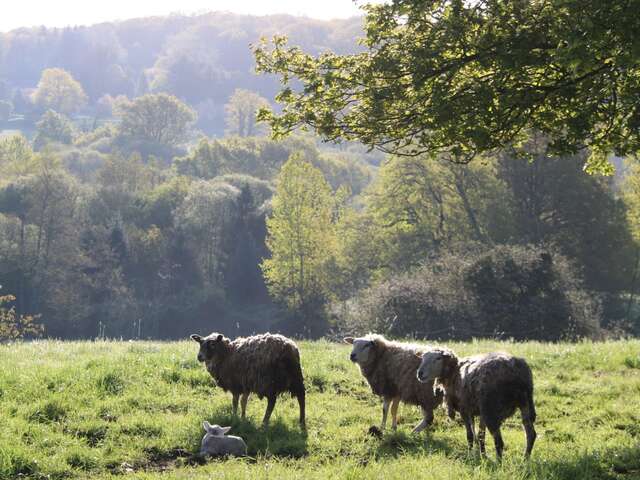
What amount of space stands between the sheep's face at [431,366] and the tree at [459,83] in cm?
367

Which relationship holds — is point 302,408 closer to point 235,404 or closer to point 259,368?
point 259,368

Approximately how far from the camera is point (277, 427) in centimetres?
1253

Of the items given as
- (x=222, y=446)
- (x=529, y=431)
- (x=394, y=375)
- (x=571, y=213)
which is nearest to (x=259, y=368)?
(x=222, y=446)

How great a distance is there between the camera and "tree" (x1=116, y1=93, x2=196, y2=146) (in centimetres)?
14338

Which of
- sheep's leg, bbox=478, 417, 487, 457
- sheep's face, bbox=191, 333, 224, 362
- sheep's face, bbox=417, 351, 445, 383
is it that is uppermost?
sheep's face, bbox=417, 351, 445, 383

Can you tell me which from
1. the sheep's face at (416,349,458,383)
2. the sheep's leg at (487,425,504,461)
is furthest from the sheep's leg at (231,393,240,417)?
the sheep's leg at (487,425,504,461)

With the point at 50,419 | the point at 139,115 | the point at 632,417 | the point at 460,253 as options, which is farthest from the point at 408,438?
the point at 139,115

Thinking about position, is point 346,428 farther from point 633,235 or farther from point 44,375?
point 633,235

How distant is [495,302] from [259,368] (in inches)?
1022

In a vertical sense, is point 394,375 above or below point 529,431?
above

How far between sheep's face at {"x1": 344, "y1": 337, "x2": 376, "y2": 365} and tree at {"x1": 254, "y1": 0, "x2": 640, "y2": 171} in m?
3.74

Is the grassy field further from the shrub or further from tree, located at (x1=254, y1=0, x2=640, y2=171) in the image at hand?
the shrub

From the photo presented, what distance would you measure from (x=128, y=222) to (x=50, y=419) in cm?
7184

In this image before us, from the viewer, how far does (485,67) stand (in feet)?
41.1
